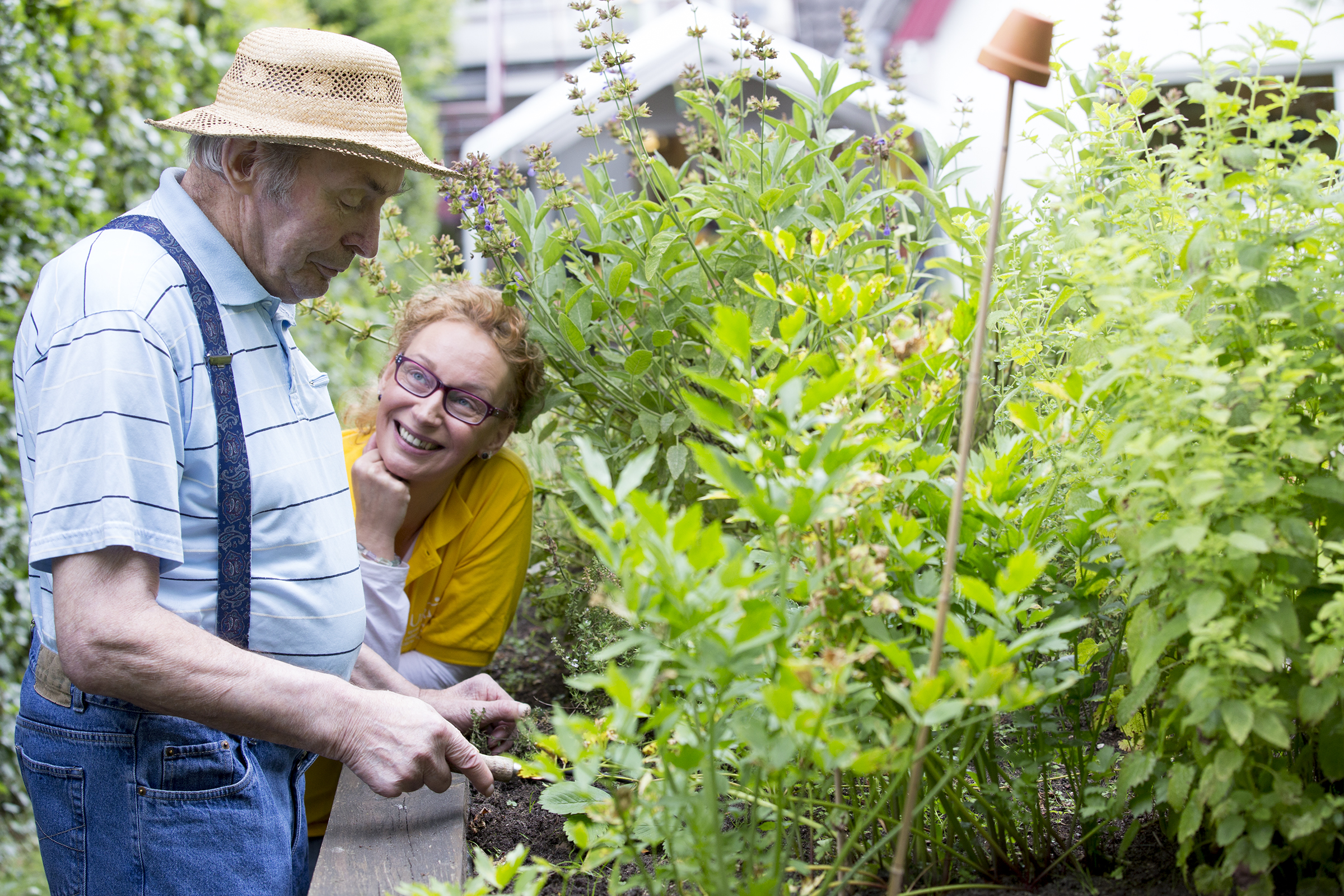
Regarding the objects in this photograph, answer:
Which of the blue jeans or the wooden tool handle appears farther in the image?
the wooden tool handle

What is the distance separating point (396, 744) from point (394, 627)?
36.1 inches

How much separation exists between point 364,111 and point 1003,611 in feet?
4.83

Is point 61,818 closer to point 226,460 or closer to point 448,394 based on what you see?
point 226,460

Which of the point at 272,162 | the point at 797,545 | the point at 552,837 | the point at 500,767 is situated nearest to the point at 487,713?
the point at 500,767

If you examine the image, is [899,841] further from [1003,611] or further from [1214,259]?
[1214,259]

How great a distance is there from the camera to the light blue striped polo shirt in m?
1.51

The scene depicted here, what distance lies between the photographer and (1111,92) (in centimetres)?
174

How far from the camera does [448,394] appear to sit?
258cm

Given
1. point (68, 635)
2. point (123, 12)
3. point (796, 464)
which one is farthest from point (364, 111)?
point (123, 12)

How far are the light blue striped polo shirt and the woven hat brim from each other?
5.2 inches

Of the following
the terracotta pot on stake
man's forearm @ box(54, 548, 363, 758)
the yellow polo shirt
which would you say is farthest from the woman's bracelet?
the terracotta pot on stake

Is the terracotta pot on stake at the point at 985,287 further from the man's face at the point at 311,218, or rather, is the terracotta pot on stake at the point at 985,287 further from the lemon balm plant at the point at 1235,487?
the man's face at the point at 311,218

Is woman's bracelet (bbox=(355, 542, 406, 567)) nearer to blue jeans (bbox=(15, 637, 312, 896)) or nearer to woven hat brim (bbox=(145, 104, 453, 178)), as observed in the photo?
blue jeans (bbox=(15, 637, 312, 896))

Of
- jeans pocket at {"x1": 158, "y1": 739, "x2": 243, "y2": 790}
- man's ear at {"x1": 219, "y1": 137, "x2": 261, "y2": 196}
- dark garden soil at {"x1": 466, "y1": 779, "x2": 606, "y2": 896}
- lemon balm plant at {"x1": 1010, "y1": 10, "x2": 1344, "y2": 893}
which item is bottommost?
dark garden soil at {"x1": 466, "y1": 779, "x2": 606, "y2": 896}
